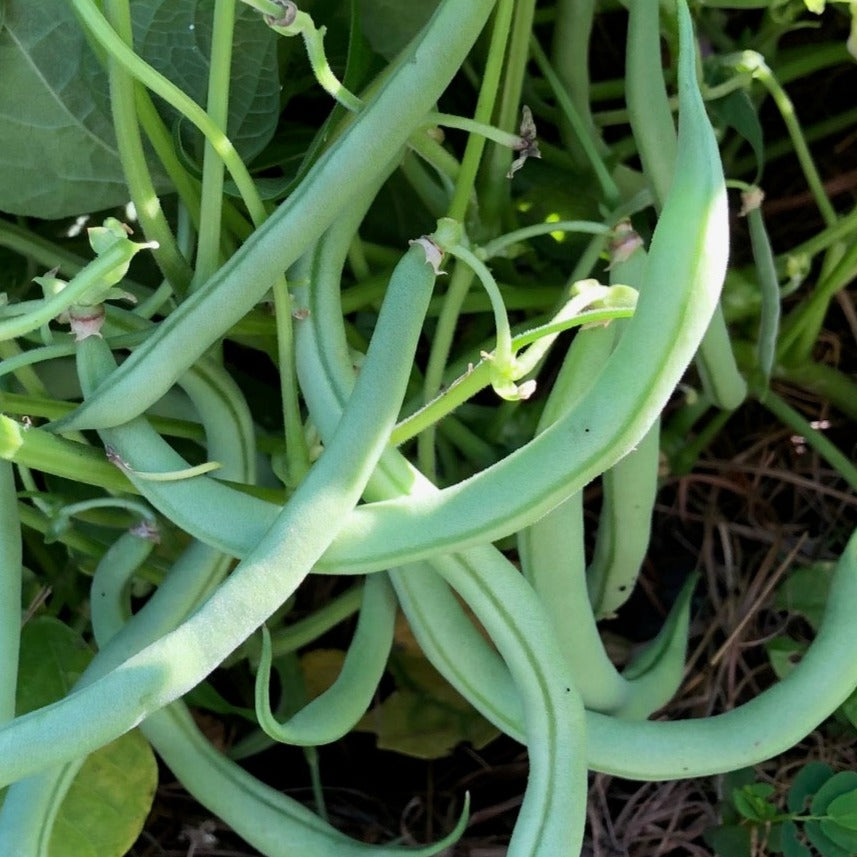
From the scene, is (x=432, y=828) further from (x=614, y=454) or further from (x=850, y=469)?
(x=614, y=454)

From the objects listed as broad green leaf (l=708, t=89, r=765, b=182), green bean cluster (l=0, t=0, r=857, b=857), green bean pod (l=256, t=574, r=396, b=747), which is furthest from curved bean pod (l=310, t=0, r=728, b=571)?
broad green leaf (l=708, t=89, r=765, b=182)

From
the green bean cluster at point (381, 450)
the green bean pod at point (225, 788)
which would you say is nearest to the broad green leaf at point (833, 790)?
the green bean cluster at point (381, 450)

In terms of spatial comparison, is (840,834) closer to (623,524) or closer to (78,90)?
(623,524)

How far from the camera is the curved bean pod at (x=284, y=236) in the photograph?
22.5 inches

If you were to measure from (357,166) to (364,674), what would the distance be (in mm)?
336

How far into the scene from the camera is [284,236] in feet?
1.89

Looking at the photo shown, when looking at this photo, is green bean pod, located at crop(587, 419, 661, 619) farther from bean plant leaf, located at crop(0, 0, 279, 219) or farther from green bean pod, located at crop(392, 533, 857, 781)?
bean plant leaf, located at crop(0, 0, 279, 219)

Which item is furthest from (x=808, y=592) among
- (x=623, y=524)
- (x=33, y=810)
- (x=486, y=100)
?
(x=33, y=810)

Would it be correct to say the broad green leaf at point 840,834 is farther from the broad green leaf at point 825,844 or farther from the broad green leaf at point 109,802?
the broad green leaf at point 109,802

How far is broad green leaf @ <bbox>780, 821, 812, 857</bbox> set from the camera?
79 centimetres

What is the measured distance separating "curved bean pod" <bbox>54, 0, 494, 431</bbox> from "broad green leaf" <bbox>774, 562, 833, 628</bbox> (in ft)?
1.88

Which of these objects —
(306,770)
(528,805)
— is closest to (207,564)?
(528,805)

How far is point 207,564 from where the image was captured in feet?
2.25

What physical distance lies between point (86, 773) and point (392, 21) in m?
0.59
